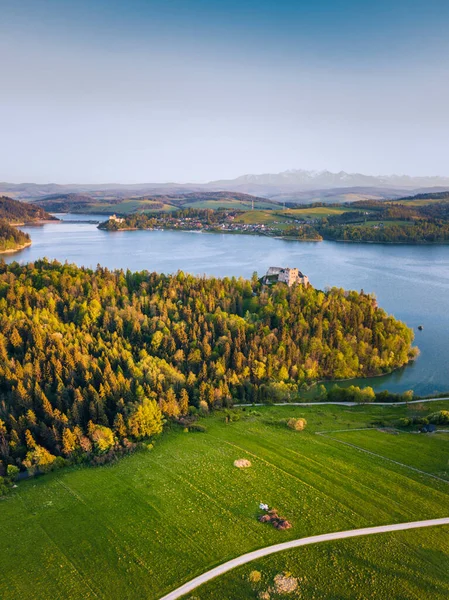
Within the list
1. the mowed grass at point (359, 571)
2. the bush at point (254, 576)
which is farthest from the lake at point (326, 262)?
the bush at point (254, 576)

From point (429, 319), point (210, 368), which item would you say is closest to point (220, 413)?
point (210, 368)

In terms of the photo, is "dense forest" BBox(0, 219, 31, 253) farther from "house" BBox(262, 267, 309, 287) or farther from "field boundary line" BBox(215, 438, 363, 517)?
"field boundary line" BBox(215, 438, 363, 517)

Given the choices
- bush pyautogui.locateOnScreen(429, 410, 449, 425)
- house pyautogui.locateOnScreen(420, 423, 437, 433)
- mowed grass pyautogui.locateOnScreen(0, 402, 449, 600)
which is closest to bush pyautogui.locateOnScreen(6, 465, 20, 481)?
mowed grass pyautogui.locateOnScreen(0, 402, 449, 600)

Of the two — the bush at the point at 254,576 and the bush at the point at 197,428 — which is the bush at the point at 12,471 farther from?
the bush at the point at 254,576

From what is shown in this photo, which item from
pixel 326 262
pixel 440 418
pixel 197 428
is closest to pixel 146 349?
pixel 197 428

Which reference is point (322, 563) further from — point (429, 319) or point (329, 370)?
point (429, 319)

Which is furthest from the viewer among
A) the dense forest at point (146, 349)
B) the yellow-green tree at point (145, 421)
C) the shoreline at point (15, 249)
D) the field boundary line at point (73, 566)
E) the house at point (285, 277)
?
the shoreline at point (15, 249)
